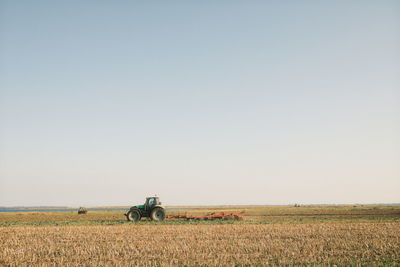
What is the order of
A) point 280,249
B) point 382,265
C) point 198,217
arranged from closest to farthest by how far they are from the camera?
point 382,265, point 280,249, point 198,217

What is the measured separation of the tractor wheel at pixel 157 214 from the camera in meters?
30.6

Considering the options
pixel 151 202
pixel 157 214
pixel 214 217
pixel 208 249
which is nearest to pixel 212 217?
pixel 214 217

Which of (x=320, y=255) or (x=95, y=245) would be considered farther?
(x=95, y=245)

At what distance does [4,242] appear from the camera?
17.0 meters

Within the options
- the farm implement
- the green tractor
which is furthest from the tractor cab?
the farm implement

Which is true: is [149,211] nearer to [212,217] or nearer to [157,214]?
[157,214]

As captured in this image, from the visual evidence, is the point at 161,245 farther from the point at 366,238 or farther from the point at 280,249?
the point at 366,238

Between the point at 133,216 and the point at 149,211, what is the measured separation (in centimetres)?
146

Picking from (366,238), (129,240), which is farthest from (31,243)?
(366,238)

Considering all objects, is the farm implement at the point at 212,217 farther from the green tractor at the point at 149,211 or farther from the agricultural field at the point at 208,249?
the agricultural field at the point at 208,249

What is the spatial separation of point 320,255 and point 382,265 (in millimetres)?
2254

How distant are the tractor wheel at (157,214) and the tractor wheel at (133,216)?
3.92 ft

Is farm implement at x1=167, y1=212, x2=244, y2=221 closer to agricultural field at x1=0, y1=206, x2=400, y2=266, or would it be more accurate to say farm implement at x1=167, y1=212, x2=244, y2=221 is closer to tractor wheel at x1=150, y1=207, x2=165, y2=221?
tractor wheel at x1=150, y1=207, x2=165, y2=221

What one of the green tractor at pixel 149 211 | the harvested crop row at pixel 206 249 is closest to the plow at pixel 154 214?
the green tractor at pixel 149 211
